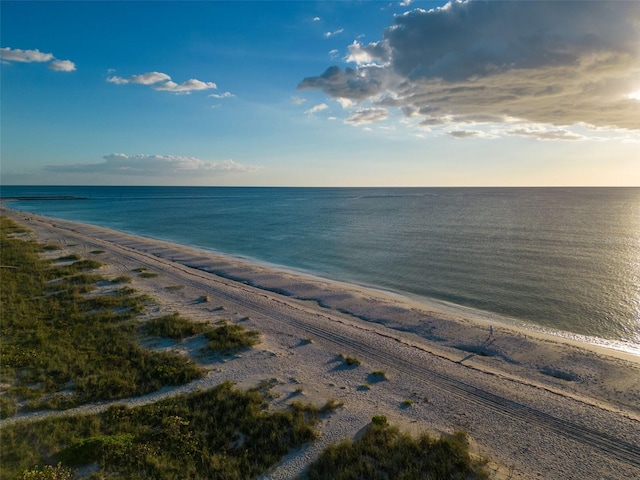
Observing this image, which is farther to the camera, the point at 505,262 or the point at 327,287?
the point at 505,262

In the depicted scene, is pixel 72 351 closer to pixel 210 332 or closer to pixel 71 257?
pixel 210 332

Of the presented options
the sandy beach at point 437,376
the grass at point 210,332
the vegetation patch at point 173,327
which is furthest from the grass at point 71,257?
the grass at point 210,332

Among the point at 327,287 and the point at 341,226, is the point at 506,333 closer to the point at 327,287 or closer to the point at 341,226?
the point at 327,287

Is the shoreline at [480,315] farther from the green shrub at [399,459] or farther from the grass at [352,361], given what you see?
the green shrub at [399,459]

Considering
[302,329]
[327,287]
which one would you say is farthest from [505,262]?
[302,329]

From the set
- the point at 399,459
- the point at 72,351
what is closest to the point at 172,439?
the point at 399,459

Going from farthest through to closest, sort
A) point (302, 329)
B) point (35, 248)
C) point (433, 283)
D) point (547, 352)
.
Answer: point (35, 248) → point (433, 283) → point (302, 329) → point (547, 352)
